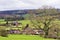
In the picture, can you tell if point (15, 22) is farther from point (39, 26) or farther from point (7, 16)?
point (39, 26)

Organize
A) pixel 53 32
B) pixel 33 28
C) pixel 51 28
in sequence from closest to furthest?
pixel 53 32
pixel 51 28
pixel 33 28

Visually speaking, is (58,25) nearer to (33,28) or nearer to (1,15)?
(33,28)

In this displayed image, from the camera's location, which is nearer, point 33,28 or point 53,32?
point 53,32

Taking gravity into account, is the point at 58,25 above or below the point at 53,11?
below

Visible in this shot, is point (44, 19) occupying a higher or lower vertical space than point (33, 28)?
higher

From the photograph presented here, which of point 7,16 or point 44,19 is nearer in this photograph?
point 44,19

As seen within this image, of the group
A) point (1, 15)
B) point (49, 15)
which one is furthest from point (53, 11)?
point (1, 15)

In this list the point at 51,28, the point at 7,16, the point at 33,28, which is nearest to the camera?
the point at 51,28

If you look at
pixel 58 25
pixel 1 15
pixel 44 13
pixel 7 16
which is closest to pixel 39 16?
pixel 44 13

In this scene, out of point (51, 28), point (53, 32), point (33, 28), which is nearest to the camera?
point (53, 32)
